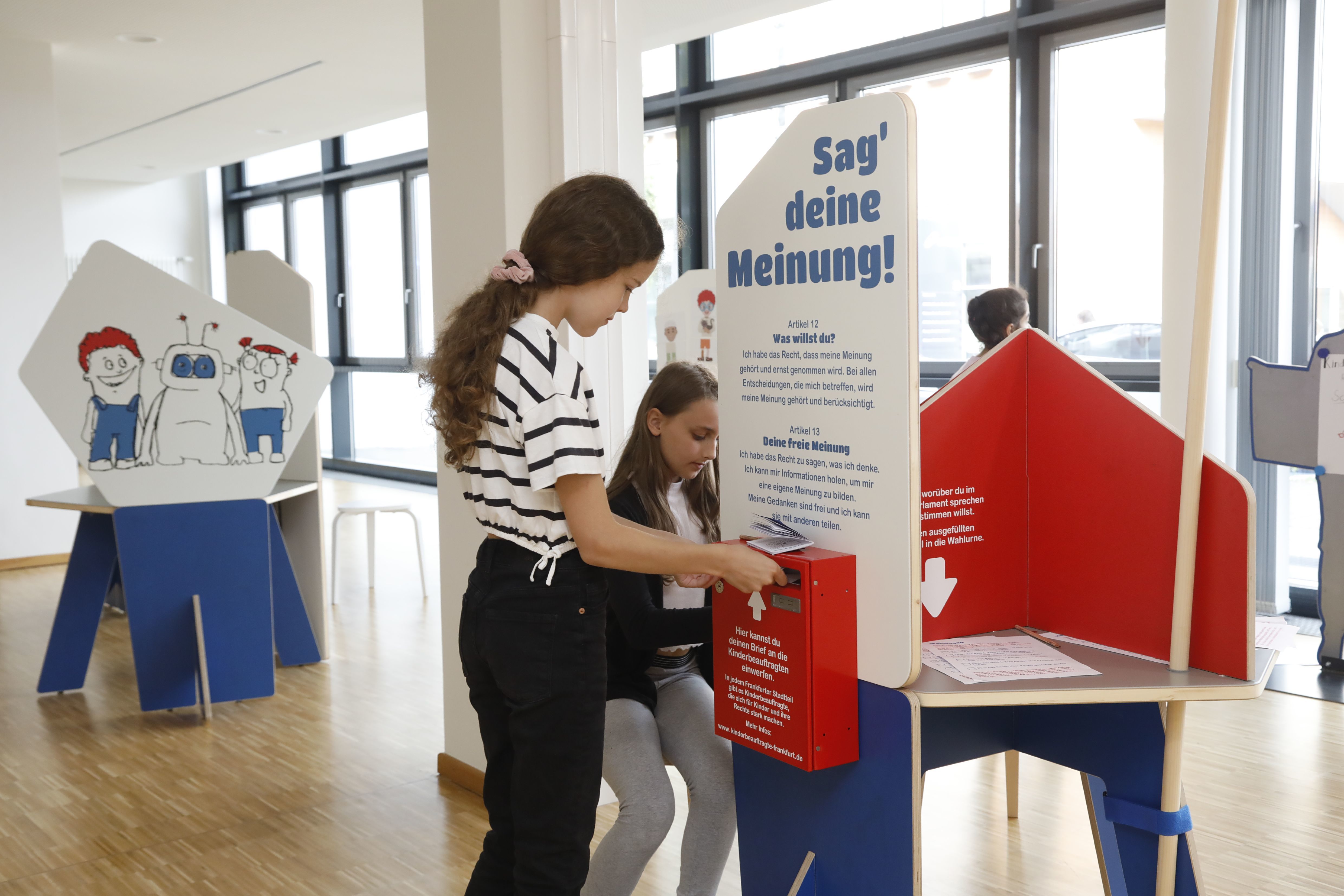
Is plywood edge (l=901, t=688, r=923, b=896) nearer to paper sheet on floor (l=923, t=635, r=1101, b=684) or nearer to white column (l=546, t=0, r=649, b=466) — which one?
paper sheet on floor (l=923, t=635, r=1101, b=684)

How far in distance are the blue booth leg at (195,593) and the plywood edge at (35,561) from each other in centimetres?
288

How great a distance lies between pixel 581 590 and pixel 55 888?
1634 millimetres

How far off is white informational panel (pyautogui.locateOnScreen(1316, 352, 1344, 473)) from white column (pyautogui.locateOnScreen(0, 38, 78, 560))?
19.5ft

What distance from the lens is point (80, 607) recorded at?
3764 millimetres

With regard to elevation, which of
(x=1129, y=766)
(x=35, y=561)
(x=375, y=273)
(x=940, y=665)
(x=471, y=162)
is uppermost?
(x=375, y=273)

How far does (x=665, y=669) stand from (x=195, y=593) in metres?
2.13

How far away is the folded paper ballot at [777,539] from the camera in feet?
5.13

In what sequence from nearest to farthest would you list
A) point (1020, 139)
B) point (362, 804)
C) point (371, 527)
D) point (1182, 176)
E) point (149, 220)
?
point (362, 804), point (1182, 176), point (1020, 139), point (371, 527), point (149, 220)

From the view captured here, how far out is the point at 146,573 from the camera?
3.46 meters

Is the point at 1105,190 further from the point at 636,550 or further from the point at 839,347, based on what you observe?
the point at 636,550

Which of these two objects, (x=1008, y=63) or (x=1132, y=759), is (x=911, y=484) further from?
(x=1008, y=63)

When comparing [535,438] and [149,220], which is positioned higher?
[149,220]

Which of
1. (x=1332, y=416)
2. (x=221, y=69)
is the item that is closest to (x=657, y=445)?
(x=1332, y=416)

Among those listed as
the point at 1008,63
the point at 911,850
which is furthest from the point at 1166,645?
the point at 1008,63
